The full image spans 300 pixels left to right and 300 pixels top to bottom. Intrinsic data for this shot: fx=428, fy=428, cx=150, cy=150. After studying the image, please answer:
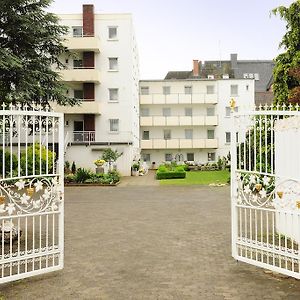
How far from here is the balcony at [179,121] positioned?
168 feet

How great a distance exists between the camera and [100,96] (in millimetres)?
40500

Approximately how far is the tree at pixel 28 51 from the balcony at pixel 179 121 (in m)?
21.9

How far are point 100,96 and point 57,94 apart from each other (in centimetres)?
1136

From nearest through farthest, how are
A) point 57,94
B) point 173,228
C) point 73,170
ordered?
point 173,228 < point 57,94 < point 73,170

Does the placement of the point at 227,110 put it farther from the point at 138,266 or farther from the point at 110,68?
the point at 138,266

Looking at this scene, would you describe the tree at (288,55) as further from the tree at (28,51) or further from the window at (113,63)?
the window at (113,63)

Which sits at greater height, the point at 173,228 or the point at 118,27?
the point at 118,27

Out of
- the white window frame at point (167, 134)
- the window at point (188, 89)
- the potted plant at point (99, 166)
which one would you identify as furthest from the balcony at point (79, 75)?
the window at point (188, 89)

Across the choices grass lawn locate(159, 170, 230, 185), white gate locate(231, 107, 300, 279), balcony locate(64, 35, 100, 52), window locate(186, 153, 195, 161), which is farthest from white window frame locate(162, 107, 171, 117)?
white gate locate(231, 107, 300, 279)

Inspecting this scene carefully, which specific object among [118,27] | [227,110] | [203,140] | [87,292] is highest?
[118,27]

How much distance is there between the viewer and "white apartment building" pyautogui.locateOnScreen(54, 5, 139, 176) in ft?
129

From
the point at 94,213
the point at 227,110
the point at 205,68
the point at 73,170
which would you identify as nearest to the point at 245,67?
the point at 205,68

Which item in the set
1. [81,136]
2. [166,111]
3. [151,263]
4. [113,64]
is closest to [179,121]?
[166,111]

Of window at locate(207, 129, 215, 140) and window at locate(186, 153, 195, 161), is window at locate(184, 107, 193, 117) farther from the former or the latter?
window at locate(186, 153, 195, 161)
